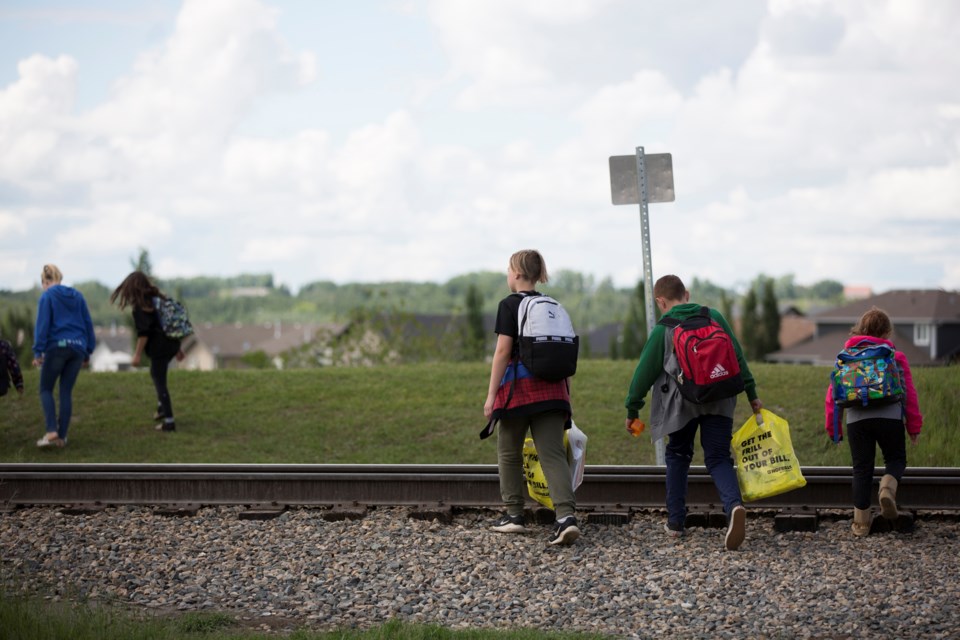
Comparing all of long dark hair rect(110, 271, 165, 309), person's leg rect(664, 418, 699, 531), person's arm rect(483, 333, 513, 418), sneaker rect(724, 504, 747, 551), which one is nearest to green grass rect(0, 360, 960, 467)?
long dark hair rect(110, 271, 165, 309)

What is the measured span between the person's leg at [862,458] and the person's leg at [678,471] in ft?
3.84

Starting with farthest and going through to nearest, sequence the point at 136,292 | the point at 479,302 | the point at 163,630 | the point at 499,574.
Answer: the point at 479,302 < the point at 136,292 < the point at 499,574 < the point at 163,630

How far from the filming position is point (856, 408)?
24.2ft

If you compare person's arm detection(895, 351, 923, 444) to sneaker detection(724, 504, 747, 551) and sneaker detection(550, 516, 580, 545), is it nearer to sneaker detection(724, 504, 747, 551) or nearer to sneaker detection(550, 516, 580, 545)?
sneaker detection(724, 504, 747, 551)

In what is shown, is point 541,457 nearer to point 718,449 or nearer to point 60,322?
point 718,449

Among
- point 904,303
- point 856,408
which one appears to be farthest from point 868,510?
point 904,303

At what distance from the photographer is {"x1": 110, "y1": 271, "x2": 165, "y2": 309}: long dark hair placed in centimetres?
1183

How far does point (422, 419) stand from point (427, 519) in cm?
468

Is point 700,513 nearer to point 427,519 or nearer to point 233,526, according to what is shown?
point 427,519

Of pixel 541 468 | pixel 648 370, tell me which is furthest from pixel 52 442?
pixel 648 370

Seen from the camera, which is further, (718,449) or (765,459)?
(765,459)

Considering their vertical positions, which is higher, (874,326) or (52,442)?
(874,326)

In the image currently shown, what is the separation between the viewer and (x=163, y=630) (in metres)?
5.11

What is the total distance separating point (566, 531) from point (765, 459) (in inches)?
60.3
